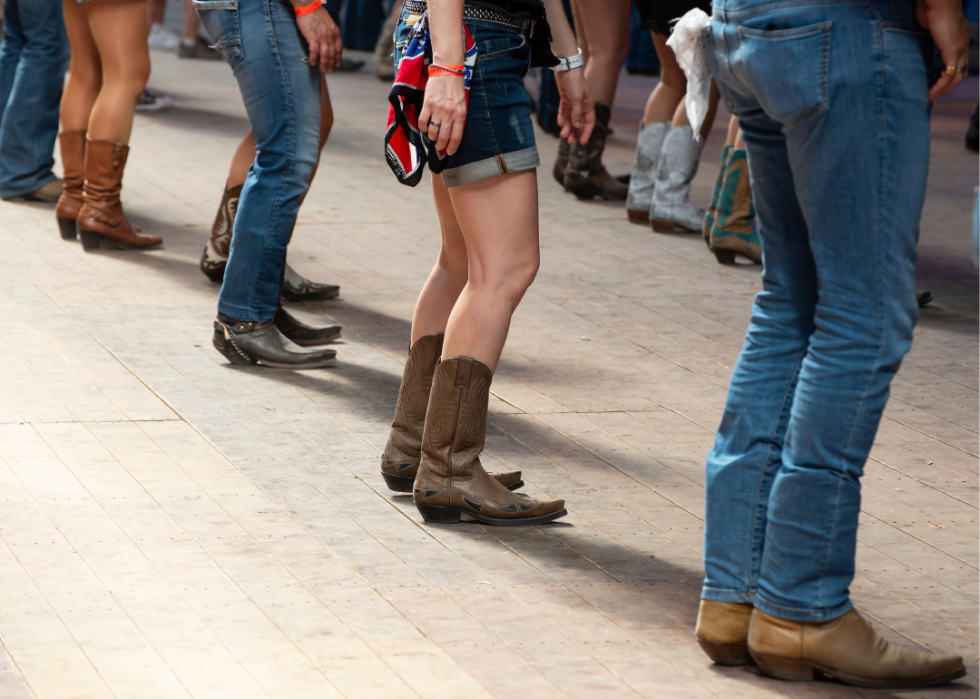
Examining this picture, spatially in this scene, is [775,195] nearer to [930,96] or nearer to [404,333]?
[930,96]

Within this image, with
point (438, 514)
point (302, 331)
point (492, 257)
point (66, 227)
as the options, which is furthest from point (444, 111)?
point (66, 227)

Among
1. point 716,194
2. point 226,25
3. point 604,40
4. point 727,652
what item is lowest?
point 727,652

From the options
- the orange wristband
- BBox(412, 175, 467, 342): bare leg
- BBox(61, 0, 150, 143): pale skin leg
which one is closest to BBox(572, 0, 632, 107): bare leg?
BBox(61, 0, 150, 143): pale skin leg

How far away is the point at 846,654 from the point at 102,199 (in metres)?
4.35

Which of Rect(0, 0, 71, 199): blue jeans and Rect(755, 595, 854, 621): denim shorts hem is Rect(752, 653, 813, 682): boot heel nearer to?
Rect(755, 595, 854, 621): denim shorts hem

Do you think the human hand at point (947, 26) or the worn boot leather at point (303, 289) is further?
the worn boot leather at point (303, 289)

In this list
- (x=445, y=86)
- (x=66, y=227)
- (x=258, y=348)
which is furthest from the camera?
(x=66, y=227)

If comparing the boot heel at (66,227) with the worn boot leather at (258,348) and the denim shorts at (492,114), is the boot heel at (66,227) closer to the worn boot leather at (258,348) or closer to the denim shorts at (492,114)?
the worn boot leather at (258,348)

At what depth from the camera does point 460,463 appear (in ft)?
10.6

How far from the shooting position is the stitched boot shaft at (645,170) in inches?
273

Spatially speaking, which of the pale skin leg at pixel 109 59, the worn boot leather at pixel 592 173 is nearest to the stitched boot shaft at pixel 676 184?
the worn boot leather at pixel 592 173

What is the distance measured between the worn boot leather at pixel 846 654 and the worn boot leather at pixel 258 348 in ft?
7.55

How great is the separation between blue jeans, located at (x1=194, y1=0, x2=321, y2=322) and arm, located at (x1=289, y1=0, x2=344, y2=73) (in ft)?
0.14

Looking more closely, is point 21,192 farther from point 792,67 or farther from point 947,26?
point 947,26
